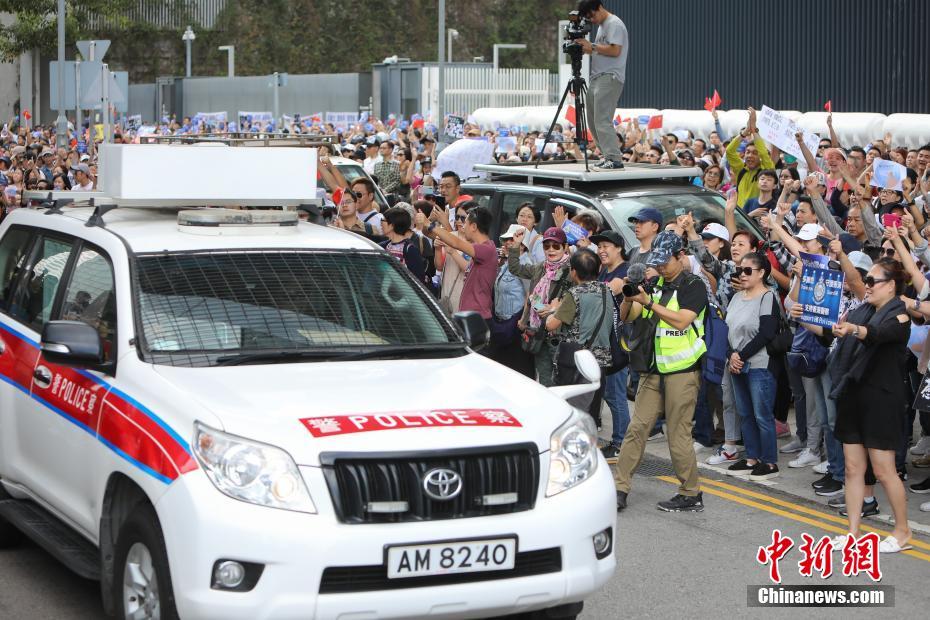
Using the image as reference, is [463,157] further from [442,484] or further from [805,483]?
[442,484]

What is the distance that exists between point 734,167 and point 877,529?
756cm

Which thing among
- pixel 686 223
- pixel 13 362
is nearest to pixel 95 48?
pixel 686 223

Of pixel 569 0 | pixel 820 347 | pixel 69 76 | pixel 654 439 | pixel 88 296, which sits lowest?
pixel 654 439

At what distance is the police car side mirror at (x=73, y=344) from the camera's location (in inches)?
229

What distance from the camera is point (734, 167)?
15281mm

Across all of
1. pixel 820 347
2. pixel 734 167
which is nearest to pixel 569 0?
pixel 734 167

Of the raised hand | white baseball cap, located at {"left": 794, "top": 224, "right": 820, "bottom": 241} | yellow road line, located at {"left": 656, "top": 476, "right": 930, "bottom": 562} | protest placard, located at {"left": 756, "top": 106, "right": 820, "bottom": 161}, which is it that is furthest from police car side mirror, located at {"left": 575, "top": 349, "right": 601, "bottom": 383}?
protest placard, located at {"left": 756, "top": 106, "right": 820, "bottom": 161}

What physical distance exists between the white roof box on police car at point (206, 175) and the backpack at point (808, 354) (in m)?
3.96

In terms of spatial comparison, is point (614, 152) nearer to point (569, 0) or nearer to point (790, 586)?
point (790, 586)

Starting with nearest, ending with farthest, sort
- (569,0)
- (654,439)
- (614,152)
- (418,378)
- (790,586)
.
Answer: (418,378) → (790,586) → (654,439) → (614,152) → (569,0)

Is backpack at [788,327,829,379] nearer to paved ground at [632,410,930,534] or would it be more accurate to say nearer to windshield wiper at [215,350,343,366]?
paved ground at [632,410,930,534]

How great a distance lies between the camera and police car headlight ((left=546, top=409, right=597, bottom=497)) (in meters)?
5.51

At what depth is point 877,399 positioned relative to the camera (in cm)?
768

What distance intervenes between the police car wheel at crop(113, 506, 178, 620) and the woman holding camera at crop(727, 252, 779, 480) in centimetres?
539
